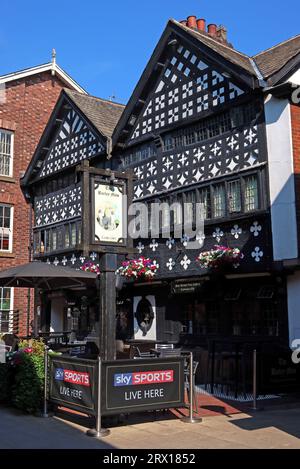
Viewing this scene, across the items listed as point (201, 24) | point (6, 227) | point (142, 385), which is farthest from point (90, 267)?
point (142, 385)

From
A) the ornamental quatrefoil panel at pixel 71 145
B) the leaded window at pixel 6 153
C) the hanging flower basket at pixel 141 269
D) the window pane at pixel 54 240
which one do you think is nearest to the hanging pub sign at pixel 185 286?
the hanging flower basket at pixel 141 269

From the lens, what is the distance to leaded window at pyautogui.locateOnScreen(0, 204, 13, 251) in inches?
894

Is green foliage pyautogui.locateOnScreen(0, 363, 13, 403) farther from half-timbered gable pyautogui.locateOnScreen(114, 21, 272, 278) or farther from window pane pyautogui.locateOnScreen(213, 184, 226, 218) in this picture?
window pane pyautogui.locateOnScreen(213, 184, 226, 218)

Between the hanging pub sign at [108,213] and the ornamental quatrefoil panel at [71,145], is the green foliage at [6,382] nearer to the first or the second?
the hanging pub sign at [108,213]

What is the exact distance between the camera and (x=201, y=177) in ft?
49.2

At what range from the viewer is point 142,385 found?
8.45m

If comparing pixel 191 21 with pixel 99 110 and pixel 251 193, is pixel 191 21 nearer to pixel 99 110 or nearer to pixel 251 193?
pixel 99 110

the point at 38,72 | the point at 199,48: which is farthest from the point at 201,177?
the point at 38,72

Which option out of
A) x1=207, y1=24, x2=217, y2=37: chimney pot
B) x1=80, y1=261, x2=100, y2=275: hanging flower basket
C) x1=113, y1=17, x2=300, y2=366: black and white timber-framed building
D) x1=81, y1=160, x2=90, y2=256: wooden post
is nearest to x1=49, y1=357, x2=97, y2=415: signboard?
x1=81, y1=160, x2=90, y2=256: wooden post

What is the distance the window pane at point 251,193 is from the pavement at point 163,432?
17.5 feet

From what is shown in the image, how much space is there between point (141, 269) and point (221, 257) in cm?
324

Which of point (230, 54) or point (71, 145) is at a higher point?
point (230, 54)

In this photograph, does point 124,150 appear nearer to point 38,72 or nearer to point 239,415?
point 38,72

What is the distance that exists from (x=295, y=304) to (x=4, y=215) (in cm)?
1423
